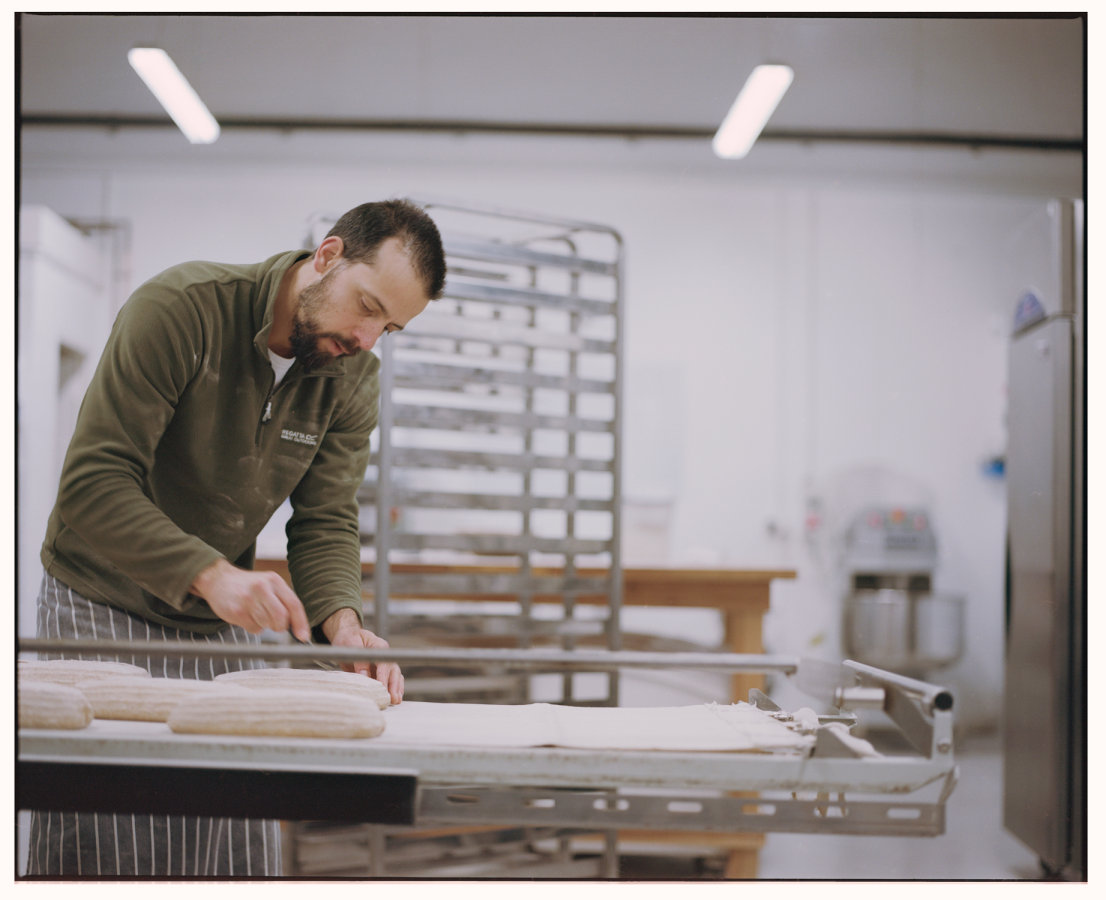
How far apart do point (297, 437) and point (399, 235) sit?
1.33 feet

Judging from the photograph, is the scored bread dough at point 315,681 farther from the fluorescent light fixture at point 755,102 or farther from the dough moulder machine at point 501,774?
the fluorescent light fixture at point 755,102


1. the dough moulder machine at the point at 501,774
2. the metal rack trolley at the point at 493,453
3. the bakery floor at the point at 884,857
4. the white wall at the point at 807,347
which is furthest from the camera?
the white wall at the point at 807,347

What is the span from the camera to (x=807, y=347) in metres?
4.83

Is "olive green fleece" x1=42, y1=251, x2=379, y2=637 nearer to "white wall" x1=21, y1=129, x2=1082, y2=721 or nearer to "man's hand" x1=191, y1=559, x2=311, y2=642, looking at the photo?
"man's hand" x1=191, y1=559, x2=311, y2=642

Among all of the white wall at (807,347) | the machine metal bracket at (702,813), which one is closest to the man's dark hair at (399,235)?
the machine metal bracket at (702,813)

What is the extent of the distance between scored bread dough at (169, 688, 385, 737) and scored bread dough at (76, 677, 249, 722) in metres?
0.06

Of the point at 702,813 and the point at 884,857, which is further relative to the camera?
the point at 884,857

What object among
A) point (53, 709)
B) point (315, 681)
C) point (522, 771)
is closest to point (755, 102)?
point (315, 681)

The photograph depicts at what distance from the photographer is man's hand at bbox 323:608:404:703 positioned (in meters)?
1.46

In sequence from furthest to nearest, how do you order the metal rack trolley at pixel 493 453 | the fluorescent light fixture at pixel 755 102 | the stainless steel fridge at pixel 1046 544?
the fluorescent light fixture at pixel 755 102 < the stainless steel fridge at pixel 1046 544 < the metal rack trolley at pixel 493 453

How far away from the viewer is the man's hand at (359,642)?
1460mm

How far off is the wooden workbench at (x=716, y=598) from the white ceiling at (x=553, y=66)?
1.27 meters

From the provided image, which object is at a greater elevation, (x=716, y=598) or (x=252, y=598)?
(x=252, y=598)

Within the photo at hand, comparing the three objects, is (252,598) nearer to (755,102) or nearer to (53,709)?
(53,709)
